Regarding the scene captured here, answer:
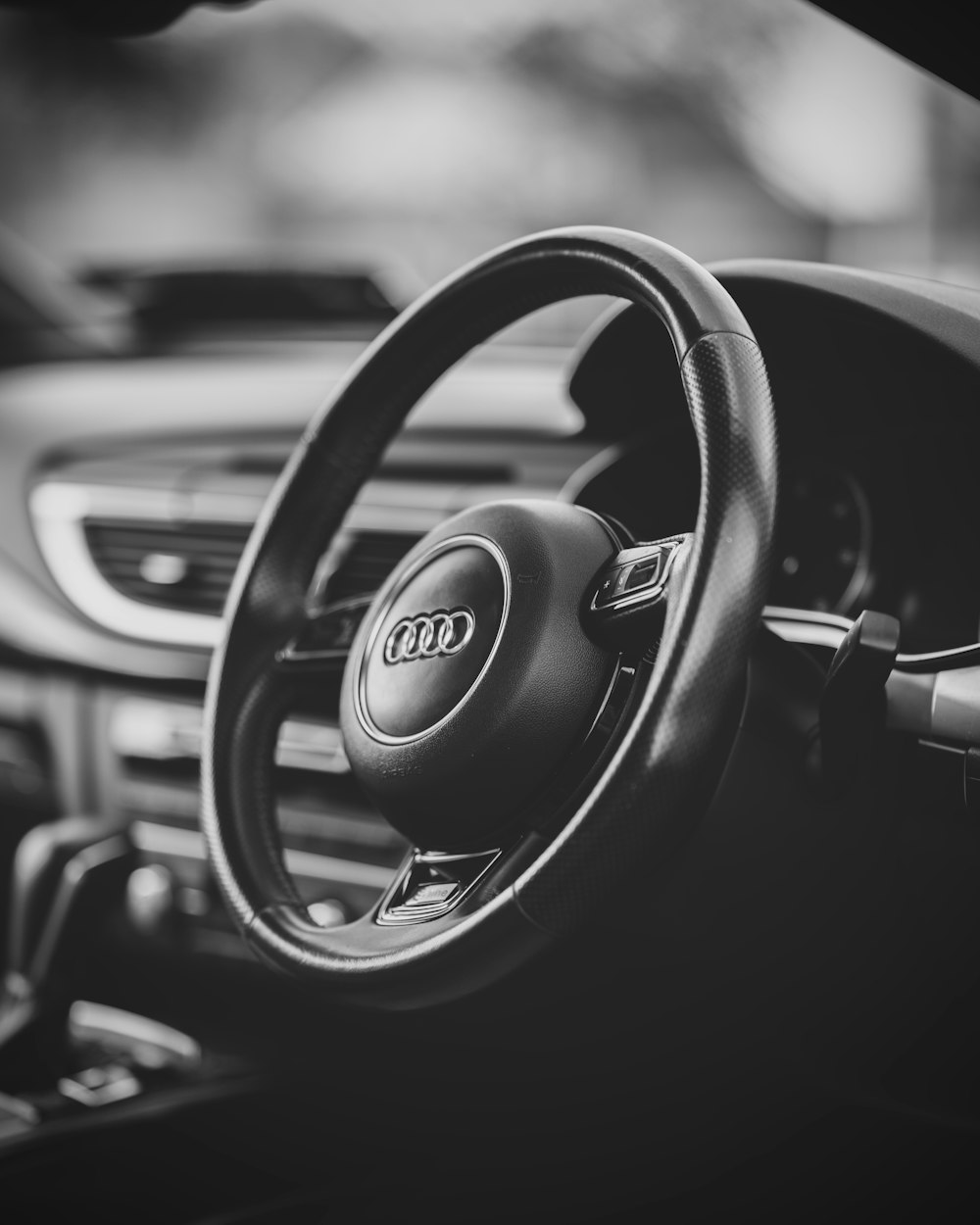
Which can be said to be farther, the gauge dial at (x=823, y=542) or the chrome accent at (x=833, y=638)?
the gauge dial at (x=823, y=542)

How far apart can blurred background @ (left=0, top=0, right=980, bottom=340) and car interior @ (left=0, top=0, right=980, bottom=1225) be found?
0.02 metres

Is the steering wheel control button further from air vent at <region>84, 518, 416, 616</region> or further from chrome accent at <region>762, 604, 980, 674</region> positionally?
air vent at <region>84, 518, 416, 616</region>

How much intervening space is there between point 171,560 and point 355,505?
36 cm

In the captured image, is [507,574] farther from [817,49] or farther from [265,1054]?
[817,49]

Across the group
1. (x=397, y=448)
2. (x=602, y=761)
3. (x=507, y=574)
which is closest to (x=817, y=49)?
(x=397, y=448)

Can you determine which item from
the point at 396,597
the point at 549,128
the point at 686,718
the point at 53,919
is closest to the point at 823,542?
the point at 396,597

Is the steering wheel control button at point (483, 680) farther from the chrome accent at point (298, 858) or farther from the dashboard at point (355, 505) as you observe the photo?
the chrome accent at point (298, 858)

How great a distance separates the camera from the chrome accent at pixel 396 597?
1.03 metres

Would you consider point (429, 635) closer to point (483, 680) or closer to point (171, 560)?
point (483, 680)

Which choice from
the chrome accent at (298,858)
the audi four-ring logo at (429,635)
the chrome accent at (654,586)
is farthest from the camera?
the chrome accent at (298,858)

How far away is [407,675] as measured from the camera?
110 cm

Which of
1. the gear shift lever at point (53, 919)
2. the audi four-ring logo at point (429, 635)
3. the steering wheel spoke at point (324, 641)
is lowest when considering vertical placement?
the gear shift lever at point (53, 919)

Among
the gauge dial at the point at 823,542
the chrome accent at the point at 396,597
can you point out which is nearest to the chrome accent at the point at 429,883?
the chrome accent at the point at 396,597

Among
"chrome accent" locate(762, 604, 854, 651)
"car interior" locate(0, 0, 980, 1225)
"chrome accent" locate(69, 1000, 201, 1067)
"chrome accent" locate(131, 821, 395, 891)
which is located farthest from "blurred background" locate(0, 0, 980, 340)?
"chrome accent" locate(69, 1000, 201, 1067)
